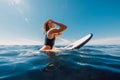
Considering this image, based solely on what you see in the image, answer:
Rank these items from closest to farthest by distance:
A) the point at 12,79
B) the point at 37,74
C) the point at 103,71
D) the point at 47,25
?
1. the point at 12,79
2. the point at 37,74
3. the point at 103,71
4. the point at 47,25

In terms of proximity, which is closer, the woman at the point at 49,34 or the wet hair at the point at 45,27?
the woman at the point at 49,34

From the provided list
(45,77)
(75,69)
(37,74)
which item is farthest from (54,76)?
(75,69)

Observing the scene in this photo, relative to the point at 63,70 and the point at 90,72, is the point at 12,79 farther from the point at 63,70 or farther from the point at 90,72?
the point at 90,72

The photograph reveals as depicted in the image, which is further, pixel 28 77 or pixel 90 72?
pixel 90 72

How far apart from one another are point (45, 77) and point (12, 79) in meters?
0.91

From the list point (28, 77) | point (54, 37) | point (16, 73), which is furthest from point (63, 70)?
point (54, 37)

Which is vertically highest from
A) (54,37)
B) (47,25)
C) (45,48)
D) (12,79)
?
(47,25)

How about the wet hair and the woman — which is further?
the wet hair

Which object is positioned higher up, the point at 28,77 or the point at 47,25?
the point at 47,25

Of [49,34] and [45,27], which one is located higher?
[45,27]

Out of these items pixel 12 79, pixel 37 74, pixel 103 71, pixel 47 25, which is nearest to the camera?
pixel 12 79

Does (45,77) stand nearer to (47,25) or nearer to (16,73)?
(16,73)

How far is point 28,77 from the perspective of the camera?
430cm

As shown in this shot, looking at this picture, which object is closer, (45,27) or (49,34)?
(49,34)
